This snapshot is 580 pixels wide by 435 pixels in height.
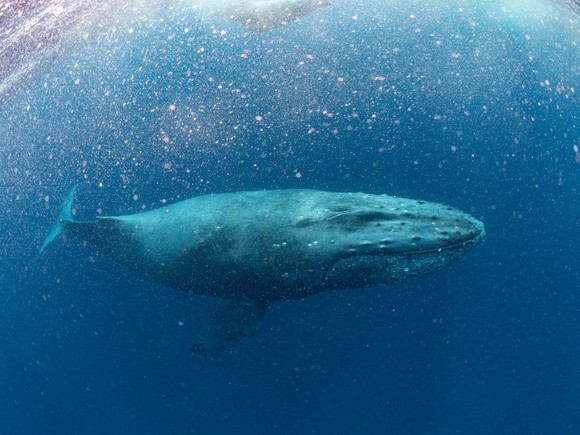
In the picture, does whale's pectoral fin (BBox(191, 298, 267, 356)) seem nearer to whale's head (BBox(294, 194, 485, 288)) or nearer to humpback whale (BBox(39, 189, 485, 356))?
humpback whale (BBox(39, 189, 485, 356))

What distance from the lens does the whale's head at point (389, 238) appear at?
455cm

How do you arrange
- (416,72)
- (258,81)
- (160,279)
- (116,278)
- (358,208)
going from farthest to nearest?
(416,72) → (258,81) → (116,278) → (160,279) → (358,208)

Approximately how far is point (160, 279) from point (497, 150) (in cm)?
915

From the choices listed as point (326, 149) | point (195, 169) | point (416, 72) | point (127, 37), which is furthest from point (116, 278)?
point (416, 72)

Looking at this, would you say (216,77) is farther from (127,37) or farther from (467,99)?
(467,99)

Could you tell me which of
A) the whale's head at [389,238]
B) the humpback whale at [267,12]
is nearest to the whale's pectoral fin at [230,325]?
the whale's head at [389,238]

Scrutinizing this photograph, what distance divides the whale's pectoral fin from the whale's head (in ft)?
4.66

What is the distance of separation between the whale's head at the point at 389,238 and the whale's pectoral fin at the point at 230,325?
4.66ft

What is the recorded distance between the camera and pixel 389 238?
15.3 feet

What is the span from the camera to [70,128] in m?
11.3

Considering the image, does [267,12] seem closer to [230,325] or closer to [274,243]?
[274,243]

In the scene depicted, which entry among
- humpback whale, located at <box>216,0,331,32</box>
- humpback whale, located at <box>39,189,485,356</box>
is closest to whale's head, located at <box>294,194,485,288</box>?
humpback whale, located at <box>39,189,485,356</box>

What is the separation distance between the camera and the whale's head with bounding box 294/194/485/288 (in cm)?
455

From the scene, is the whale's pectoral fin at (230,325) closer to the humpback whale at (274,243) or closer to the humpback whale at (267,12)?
the humpback whale at (274,243)
